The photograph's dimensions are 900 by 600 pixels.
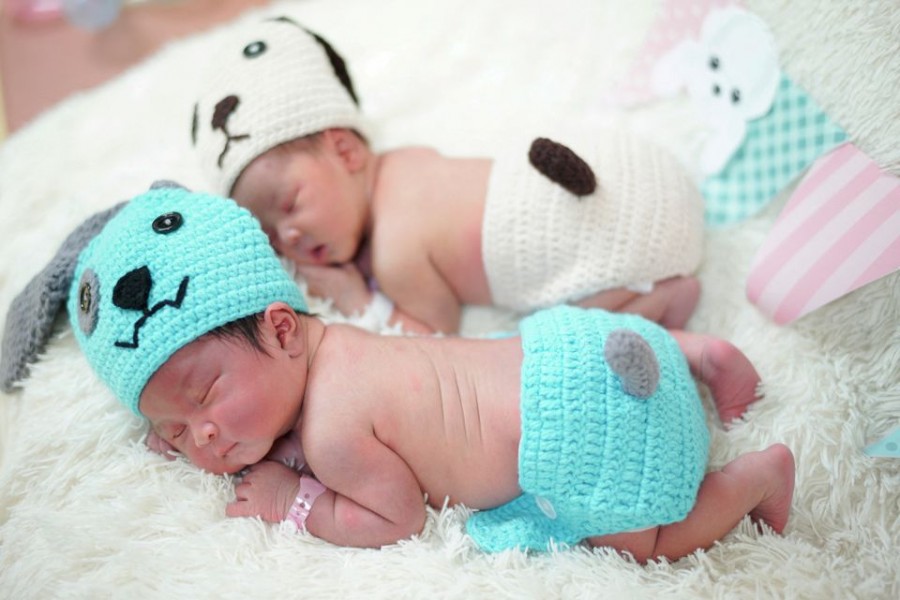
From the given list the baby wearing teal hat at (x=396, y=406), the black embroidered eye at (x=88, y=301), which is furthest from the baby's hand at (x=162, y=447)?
the black embroidered eye at (x=88, y=301)

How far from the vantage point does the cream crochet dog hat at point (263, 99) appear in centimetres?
146

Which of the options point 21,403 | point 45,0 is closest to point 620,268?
point 21,403

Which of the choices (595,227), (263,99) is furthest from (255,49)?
(595,227)

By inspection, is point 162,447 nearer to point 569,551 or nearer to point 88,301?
point 88,301

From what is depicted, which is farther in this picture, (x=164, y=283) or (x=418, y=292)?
(x=418, y=292)

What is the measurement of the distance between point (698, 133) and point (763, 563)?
0.91 metres

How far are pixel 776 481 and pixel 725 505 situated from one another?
83 millimetres

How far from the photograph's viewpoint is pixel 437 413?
118 centimetres

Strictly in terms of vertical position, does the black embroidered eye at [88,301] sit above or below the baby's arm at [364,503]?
above

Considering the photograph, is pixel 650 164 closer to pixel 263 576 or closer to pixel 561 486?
pixel 561 486

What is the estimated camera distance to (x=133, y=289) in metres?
1.10

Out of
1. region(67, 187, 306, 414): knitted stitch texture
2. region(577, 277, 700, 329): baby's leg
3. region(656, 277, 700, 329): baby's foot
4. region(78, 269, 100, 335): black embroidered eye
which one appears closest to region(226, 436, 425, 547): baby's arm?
region(67, 187, 306, 414): knitted stitch texture

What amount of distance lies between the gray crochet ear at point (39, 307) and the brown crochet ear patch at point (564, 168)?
2.58 feet

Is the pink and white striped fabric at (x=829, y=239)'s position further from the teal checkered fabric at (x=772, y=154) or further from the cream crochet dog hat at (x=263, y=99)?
the cream crochet dog hat at (x=263, y=99)
